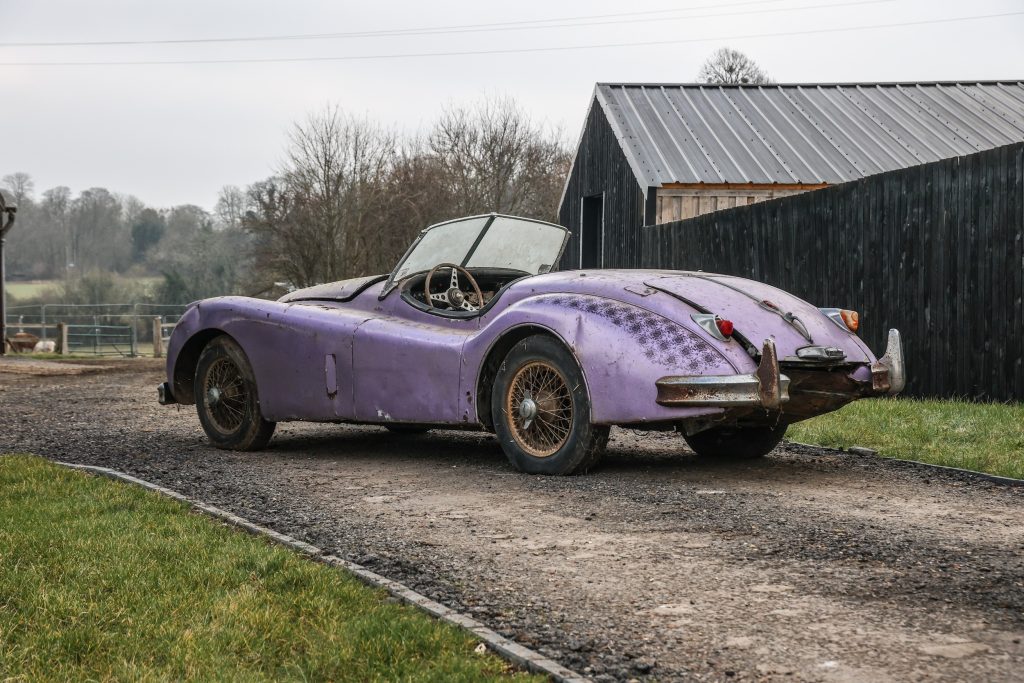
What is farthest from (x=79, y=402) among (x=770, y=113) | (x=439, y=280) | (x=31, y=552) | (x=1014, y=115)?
(x=1014, y=115)

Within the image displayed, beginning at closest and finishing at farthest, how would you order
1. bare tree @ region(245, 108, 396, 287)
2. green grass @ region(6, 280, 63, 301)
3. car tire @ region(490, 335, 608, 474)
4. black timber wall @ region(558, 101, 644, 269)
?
car tire @ region(490, 335, 608, 474) < black timber wall @ region(558, 101, 644, 269) < bare tree @ region(245, 108, 396, 287) < green grass @ region(6, 280, 63, 301)

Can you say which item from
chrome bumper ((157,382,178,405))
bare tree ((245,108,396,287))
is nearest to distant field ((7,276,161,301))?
bare tree ((245,108,396,287))

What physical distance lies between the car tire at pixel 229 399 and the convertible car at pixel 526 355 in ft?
0.05

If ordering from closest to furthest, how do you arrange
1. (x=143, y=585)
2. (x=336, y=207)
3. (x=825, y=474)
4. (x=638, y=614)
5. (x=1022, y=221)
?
(x=638, y=614)
(x=143, y=585)
(x=825, y=474)
(x=1022, y=221)
(x=336, y=207)

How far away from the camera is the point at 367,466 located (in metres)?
7.46

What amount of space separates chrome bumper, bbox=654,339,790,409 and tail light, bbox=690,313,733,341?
0.26 metres

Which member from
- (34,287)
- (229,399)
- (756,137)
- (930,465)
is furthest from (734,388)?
(34,287)

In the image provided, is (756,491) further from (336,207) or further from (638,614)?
(336,207)

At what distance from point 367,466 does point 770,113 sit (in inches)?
662

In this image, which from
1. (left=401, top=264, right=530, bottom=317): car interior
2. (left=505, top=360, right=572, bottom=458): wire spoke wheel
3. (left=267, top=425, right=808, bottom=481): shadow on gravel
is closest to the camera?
(left=505, top=360, right=572, bottom=458): wire spoke wheel

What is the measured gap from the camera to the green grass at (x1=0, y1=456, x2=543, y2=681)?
3.27 metres

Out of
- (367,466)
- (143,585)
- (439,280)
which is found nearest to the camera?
(143,585)

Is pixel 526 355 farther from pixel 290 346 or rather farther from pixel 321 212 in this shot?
pixel 321 212

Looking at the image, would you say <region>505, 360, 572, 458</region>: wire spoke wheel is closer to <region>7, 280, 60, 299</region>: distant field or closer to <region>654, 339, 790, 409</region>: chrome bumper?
<region>654, 339, 790, 409</region>: chrome bumper
